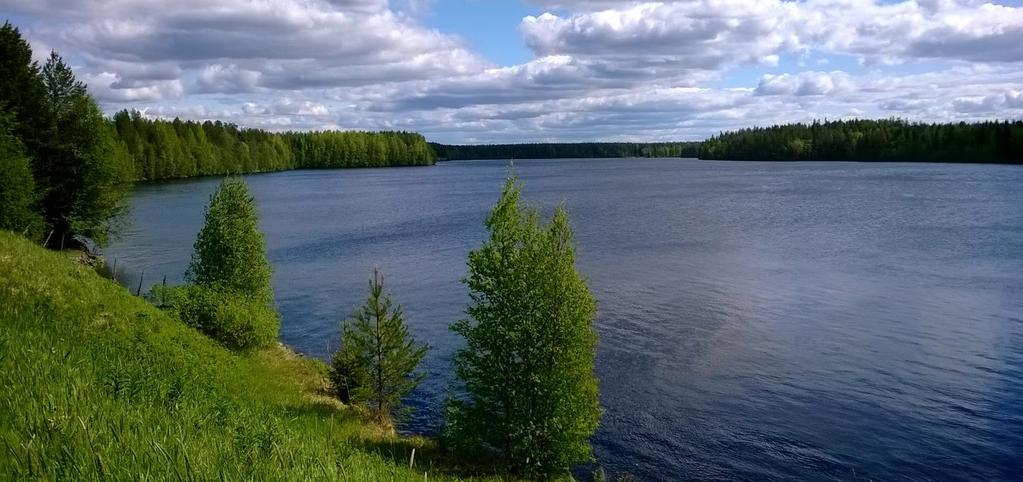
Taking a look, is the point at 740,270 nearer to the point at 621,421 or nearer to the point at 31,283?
the point at 621,421

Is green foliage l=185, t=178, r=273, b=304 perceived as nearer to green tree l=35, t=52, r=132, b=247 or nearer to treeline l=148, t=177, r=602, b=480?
treeline l=148, t=177, r=602, b=480

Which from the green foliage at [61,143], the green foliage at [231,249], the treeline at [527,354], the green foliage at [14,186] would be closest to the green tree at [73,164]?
the green foliage at [61,143]

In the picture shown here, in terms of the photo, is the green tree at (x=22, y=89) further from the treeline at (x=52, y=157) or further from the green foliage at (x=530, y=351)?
the green foliage at (x=530, y=351)

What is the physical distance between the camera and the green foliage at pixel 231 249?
32.9 metres

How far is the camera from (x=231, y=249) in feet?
108

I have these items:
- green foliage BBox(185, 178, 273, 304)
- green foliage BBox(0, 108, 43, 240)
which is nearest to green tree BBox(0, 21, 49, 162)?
green foliage BBox(0, 108, 43, 240)

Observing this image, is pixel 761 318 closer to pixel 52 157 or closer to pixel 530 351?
pixel 530 351

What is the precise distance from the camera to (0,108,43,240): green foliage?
4156cm

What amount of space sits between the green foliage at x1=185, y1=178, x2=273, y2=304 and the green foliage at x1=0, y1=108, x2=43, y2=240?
1571 cm

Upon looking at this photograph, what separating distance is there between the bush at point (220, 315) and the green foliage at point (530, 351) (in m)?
12.4

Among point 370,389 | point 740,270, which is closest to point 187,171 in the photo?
point 740,270

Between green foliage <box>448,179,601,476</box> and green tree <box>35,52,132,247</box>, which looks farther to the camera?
green tree <box>35,52,132,247</box>

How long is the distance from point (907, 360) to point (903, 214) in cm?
5169

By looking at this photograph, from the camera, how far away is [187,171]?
158 m
